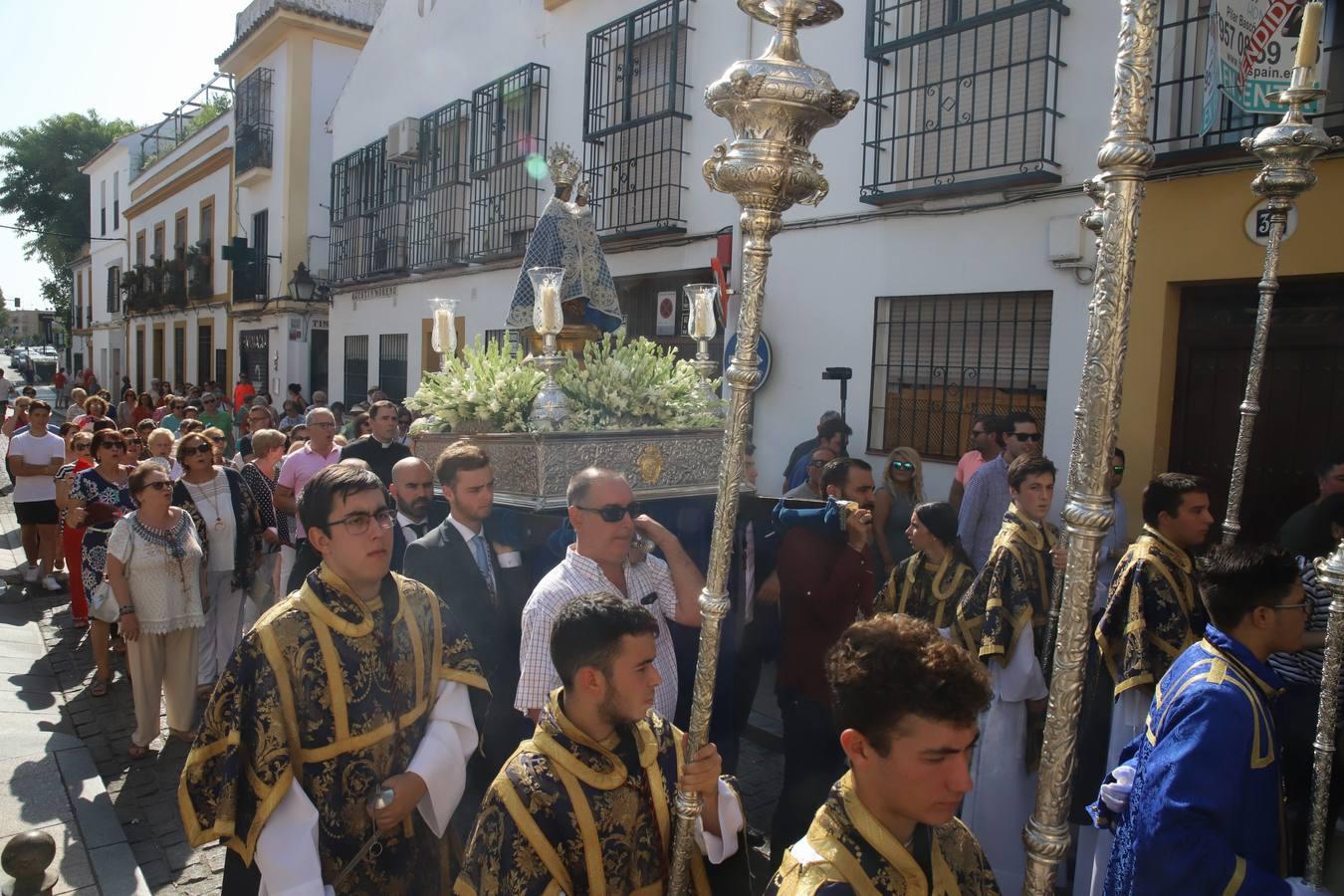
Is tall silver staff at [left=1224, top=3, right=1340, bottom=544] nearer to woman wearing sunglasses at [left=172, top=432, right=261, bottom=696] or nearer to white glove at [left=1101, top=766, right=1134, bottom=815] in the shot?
white glove at [left=1101, top=766, right=1134, bottom=815]

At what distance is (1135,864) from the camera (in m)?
2.12

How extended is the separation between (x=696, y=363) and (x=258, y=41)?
19352 millimetres

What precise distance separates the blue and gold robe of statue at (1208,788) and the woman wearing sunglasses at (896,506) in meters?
3.19

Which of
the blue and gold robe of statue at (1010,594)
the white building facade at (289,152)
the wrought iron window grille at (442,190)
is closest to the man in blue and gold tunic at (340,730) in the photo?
the blue and gold robe of statue at (1010,594)

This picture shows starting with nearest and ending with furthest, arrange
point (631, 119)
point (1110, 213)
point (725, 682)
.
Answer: point (1110, 213), point (725, 682), point (631, 119)

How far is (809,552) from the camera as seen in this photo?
4008 mm

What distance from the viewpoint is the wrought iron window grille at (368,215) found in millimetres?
16125

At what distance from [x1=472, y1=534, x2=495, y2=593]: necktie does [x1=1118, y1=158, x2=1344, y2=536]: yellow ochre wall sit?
4273mm

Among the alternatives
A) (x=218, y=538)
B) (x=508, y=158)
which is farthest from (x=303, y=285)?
(x=218, y=538)

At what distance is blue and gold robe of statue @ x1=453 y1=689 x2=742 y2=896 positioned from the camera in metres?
1.86

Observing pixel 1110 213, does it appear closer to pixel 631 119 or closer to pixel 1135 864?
pixel 1135 864

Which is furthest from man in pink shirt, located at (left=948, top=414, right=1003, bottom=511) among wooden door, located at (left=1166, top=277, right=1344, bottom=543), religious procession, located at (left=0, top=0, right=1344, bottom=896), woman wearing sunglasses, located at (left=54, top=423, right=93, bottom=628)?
woman wearing sunglasses, located at (left=54, top=423, right=93, bottom=628)

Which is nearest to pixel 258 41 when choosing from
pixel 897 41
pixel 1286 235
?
pixel 897 41

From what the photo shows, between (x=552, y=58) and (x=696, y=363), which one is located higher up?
(x=552, y=58)
